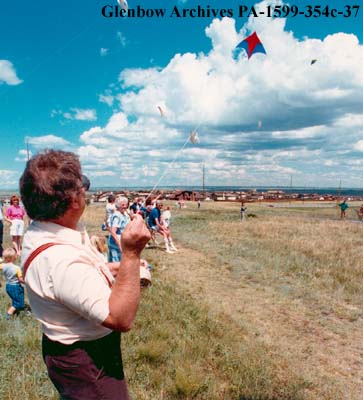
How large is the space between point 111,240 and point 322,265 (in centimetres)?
754

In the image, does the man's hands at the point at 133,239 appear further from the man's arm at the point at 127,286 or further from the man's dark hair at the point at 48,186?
the man's dark hair at the point at 48,186

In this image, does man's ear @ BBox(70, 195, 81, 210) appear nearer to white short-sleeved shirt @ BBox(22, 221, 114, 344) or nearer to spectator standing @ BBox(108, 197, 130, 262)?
white short-sleeved shirt @ BBox(22, 221, 114, 344)

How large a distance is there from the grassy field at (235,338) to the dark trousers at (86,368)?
2352 millimetres

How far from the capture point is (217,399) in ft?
12.8

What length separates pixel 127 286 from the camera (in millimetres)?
1448

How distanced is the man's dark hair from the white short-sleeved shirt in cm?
7

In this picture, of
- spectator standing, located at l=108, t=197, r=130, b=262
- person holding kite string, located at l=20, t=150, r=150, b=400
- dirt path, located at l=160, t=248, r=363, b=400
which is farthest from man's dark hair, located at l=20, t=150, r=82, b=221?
spectator standing, located at l=108, t=197, r=130, b=262

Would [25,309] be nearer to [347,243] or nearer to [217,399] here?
[217,399]

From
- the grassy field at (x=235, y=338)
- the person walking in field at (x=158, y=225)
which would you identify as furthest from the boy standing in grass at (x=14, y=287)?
the person walking in field at (x=158, y=225)

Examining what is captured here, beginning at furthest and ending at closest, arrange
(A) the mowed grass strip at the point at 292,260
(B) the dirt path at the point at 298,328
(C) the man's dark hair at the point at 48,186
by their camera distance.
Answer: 1. (A) the mowed grass strip at the point at 292,260
2. (B) the dirt path at the point at 298,328
3. (C) the man's dark hair at the point at 48,186

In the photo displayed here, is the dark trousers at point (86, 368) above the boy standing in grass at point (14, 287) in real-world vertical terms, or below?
above

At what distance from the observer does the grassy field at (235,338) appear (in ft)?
13.3

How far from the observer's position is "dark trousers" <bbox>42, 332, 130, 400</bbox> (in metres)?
1.60

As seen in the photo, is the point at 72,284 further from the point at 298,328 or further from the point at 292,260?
the point at 292,260
